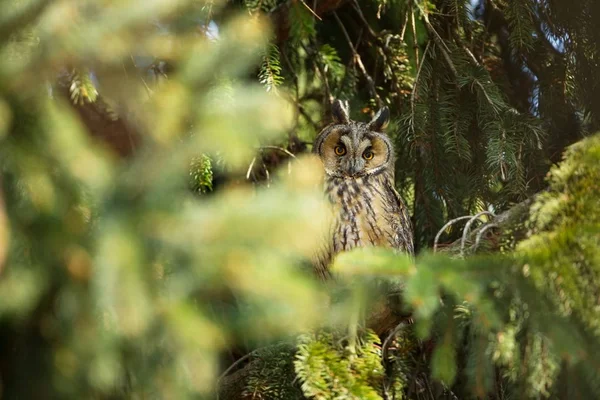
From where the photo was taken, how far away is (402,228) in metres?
2.54

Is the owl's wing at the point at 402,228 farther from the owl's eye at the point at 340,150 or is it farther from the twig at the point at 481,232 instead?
the twig at the point at 481,232

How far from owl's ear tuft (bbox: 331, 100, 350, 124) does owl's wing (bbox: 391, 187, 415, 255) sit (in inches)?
12.4

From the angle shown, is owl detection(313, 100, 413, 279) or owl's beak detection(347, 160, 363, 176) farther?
owl's beak detection(347, 160, 363, 176)

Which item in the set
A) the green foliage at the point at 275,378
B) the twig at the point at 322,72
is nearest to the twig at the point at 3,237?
the green foliage at the point at 275,378

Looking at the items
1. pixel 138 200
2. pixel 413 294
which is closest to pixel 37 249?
pixel 138 200

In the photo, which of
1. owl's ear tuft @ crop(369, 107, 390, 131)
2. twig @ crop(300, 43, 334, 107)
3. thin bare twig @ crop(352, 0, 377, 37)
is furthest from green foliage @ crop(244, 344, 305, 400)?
thin bare twig @ crop(352, 0, 377, 37)

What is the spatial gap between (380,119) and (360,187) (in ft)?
0.87

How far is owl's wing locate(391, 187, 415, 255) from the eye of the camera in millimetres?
2521

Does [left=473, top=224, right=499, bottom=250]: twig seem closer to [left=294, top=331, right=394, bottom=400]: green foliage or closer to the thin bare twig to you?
[left=294, top=331, right=394, bottom=400]: green foliage

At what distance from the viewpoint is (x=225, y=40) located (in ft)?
3.44

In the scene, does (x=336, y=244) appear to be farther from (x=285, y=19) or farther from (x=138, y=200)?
(x=138, y=200)

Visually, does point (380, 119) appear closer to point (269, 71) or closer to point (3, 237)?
point (269, 71)

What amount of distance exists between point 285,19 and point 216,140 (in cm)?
170

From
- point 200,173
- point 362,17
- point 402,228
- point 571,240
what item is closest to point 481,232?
point 571,240
